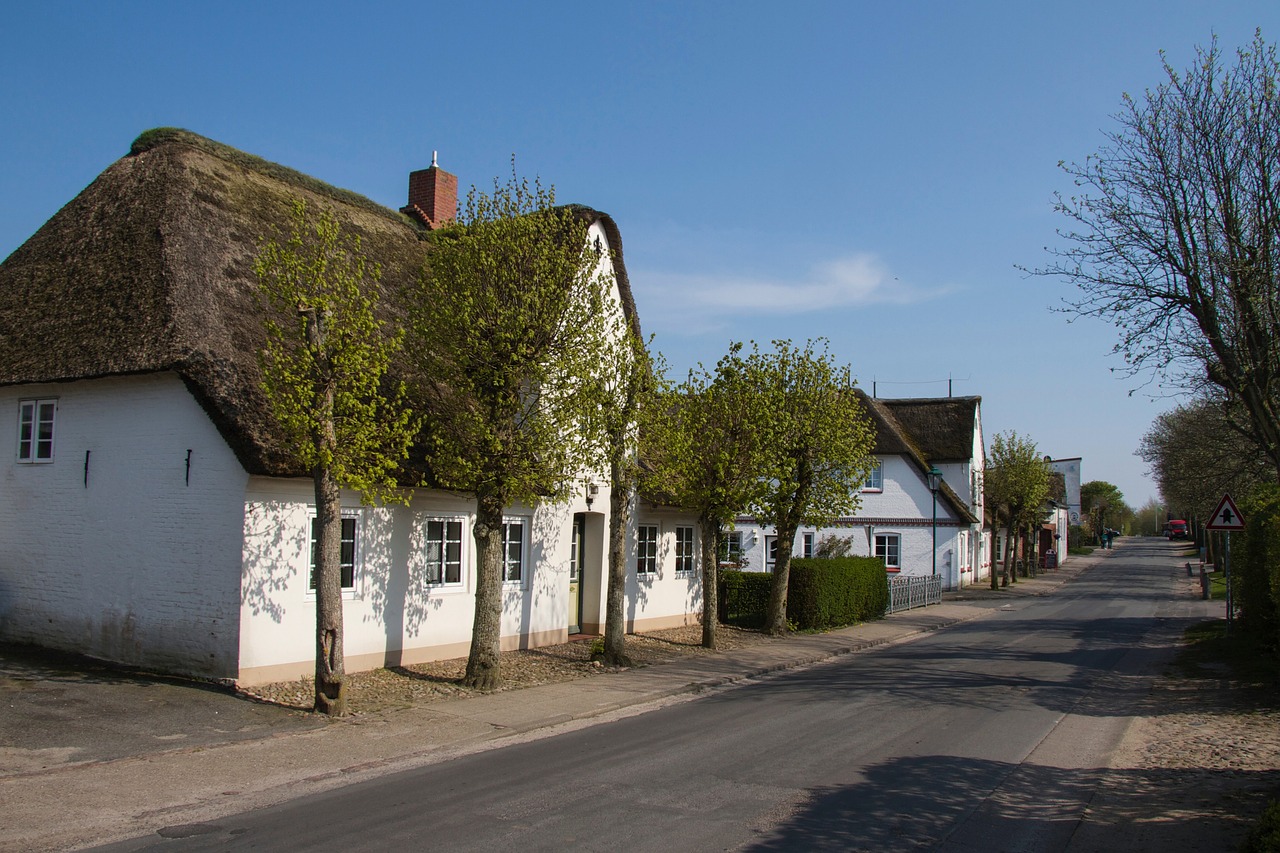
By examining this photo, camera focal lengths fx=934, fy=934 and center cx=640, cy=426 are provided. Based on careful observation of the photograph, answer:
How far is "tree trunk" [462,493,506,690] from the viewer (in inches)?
522

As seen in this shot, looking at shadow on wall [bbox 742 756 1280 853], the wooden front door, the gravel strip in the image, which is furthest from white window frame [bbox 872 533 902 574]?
shadow on wall [bbox 742 756 1280 853]

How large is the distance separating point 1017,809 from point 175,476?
10683mm

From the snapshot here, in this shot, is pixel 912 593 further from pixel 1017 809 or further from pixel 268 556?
pixel 1017 809

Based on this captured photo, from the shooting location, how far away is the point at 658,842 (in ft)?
22.4

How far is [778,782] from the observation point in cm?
866

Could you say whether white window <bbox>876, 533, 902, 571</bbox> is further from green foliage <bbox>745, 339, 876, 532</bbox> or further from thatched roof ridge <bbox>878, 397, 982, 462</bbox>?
green foliage <bbox>745, 339, 876, 532</bbox>

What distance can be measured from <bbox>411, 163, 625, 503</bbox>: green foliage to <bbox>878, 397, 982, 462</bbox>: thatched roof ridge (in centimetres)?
3272

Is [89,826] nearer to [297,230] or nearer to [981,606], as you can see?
[297,230]

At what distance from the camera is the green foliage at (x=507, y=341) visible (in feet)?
42.5

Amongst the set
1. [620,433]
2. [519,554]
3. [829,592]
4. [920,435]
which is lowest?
[829,592]

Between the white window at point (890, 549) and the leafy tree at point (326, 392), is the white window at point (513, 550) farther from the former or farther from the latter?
the white window at point (890, 549)

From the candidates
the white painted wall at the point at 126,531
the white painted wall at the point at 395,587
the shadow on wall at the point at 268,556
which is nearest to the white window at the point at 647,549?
the white painted wall at the point at 395,587

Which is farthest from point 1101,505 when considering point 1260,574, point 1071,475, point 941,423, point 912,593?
point 1260,574

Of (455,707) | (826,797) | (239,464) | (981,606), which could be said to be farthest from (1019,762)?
(981,606)
